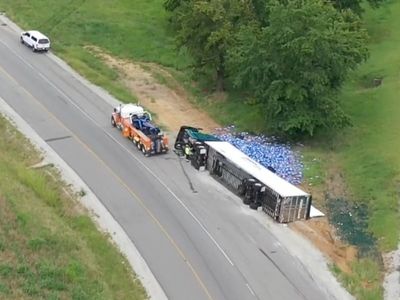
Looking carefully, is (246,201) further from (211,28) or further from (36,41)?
(36,41)

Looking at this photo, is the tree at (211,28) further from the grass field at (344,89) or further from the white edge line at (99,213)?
the white edge line at (99,213)

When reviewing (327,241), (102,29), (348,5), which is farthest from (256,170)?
(102,29)

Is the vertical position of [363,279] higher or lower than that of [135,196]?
lower

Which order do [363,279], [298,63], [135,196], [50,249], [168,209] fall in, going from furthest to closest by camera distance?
[298,63]
[135,196]
[168,209]
[363,279]
[50,249]

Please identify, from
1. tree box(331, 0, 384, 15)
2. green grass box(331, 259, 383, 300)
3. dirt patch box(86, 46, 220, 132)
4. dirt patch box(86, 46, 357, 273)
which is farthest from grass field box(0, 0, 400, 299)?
tree box(331, 0, 384, 15)

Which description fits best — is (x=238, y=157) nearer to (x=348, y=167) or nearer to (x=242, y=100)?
(x=348, y=167)

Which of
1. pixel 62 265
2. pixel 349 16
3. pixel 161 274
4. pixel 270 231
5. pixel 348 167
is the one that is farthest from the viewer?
pixel 349 16

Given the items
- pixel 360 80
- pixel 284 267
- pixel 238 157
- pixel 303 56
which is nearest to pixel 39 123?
pixel 238 157
